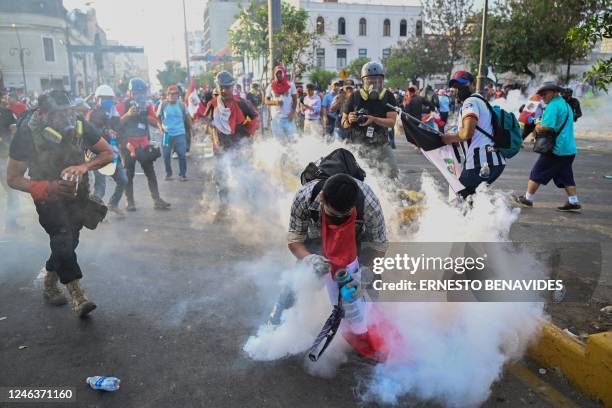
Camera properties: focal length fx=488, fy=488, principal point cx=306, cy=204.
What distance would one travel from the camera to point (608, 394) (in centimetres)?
272

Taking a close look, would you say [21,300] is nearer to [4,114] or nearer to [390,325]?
[390,325]

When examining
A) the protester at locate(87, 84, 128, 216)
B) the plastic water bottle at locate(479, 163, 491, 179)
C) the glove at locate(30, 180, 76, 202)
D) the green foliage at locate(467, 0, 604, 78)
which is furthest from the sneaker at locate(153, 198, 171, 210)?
the green foliage at locate(467, 0, 604, 78)

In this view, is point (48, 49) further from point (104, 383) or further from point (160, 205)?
point (104, 383)

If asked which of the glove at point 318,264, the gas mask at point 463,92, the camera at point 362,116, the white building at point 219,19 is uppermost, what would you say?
the white building at point 219,19

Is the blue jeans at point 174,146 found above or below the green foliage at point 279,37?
below

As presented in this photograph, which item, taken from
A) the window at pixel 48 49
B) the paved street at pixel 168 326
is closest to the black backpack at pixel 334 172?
the paved street at pixel 168 326

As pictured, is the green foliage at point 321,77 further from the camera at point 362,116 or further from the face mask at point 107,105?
the camera at point 362,116

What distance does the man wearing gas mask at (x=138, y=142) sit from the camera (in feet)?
24.1

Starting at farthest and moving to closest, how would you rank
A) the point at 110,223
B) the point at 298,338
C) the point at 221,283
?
the point at 110,223, the point at 221,283, the point at 298,338

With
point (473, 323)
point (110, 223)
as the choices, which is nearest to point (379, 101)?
point (473, 323)

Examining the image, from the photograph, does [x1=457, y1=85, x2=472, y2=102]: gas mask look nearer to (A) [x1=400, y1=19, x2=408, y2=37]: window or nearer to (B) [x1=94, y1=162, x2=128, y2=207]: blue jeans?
(B) [x1=94, y1=162, x2=128, y2=207]: blue jeans

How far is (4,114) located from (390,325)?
7577 millimetres

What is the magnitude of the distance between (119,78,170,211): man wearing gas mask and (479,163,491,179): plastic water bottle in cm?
493

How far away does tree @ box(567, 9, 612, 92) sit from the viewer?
3.55 metres
